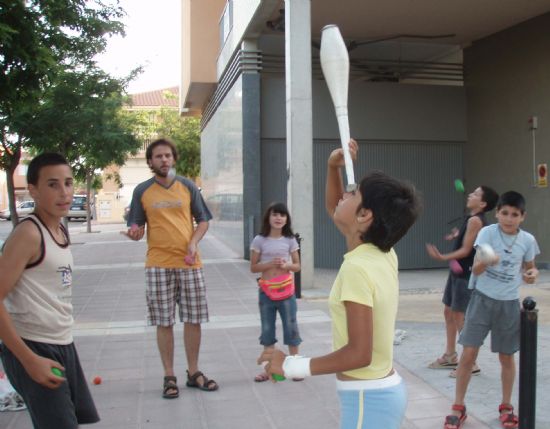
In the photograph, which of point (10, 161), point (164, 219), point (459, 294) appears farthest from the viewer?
point (10, 161)

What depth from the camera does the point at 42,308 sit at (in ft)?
9.21

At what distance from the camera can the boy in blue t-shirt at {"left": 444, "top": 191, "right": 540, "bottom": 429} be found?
4.39 metres

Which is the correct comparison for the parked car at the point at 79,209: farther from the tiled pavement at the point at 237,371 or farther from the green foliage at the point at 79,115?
the tiled pavement at the point at 237,371

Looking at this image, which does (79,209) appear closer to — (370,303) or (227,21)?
(227,21)

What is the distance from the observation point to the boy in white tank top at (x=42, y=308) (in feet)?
8.63

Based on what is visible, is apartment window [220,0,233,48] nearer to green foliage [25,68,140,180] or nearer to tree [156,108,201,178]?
green foliage [25,68,140,180]

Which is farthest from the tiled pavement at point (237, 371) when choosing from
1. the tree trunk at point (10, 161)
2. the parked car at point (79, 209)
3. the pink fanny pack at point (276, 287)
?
the parked car at point (79, 209)

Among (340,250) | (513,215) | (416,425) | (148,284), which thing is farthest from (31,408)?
(340,250)

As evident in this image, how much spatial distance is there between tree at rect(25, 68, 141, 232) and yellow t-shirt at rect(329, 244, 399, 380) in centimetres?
1384

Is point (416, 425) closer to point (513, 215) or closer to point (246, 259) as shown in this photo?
point (513, 215)

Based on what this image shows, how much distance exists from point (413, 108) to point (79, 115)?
8584 mm

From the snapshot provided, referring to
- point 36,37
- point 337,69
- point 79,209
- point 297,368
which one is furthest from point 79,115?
point 79,209

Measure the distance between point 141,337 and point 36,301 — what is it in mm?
4657

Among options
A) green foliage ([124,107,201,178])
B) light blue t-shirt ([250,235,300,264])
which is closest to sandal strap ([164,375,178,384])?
light blue t-shirt ([250,235,300,264])
